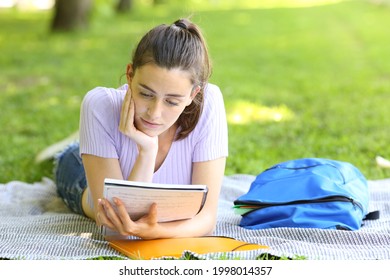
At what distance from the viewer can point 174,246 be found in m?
3.50

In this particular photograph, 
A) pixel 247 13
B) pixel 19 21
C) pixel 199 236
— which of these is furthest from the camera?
pixel 247 13

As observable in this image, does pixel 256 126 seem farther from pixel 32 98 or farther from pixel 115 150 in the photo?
pixel 115 150

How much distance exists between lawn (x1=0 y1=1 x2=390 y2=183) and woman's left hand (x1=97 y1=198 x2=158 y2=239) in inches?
28.1

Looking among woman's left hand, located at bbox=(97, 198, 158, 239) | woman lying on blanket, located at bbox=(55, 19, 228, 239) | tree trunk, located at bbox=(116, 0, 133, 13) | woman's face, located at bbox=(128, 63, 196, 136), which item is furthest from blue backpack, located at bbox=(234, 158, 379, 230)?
tree trunk, located at bbox=(116, 0, 133, 13)

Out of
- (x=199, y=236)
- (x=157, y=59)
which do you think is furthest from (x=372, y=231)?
(x=157, y=59)

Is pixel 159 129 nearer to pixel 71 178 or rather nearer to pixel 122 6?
pixel 71 178

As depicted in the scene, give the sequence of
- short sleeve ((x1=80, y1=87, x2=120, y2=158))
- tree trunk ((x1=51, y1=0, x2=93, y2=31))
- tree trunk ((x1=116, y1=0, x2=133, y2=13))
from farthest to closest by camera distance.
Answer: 1. tree trunk ((x1=116, y1=0, x2=133, y2=13))
2. tree trunk ((x1=51, y1=0, x2=93, y2=31))
3. short sleeve ((x1=80, y1=87, x2=120, y2=158))

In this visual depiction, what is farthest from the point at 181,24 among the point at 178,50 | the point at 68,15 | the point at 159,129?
the point at 68,15

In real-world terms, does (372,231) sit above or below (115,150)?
below

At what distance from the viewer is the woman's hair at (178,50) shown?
3383 mm

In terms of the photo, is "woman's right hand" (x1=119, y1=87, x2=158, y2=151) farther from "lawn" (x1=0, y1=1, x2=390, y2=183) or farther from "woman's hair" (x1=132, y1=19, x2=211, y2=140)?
"lawn" (x1=0, y1=1, x2=390, y2=183)

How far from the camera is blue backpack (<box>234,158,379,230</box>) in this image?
155 inches

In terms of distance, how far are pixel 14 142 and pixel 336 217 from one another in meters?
3.60
